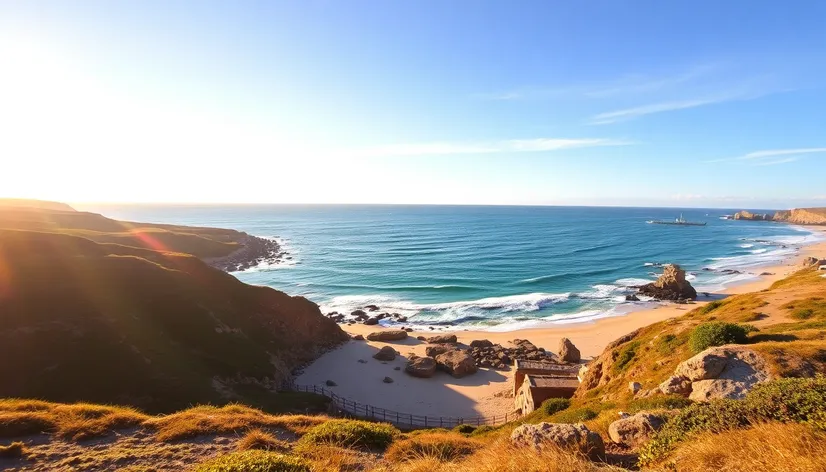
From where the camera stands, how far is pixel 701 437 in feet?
24.9

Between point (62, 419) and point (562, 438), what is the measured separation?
1689 cm

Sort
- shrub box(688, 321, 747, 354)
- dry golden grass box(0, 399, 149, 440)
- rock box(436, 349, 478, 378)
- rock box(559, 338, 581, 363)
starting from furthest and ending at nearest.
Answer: rock box(559, 338, 581, 363), rock box(436, 349, 478, 378), shrub box(688, 321, 747, 354), dry golden grass box(0, 399, 149, 440)

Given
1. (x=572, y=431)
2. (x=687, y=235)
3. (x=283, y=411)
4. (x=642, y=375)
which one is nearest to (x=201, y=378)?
(x=283, y=411)

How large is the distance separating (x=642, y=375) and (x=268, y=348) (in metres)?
31.3

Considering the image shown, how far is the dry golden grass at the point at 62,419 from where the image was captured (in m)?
12.8

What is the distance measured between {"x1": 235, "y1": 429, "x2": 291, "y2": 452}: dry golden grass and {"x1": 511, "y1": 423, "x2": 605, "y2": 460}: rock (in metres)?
7.27

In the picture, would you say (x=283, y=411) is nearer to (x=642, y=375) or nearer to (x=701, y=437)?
(x=642, y=375)

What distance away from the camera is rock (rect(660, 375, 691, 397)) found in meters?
14.5

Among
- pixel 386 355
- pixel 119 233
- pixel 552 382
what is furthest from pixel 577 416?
pixel 119 233

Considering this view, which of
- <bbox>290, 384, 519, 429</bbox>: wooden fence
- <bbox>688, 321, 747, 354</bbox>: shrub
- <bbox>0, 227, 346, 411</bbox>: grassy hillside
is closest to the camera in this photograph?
<bbox>688, 321, 747, 354</bbox>: shrub

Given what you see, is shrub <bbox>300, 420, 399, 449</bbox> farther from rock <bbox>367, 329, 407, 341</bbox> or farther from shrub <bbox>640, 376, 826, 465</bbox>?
rock <bbox>367, 329, 407, 341</bbox>

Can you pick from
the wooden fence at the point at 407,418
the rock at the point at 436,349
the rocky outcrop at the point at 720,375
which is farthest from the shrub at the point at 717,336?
the rock at the point at 436,349

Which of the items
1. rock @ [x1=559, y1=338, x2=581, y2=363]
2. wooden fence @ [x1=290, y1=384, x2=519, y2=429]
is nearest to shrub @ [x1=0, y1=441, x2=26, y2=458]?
wooden fence @ [x1=290, y1=384, x2=519, y2=429]

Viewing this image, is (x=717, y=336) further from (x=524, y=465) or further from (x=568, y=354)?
(x=568, y=354)
